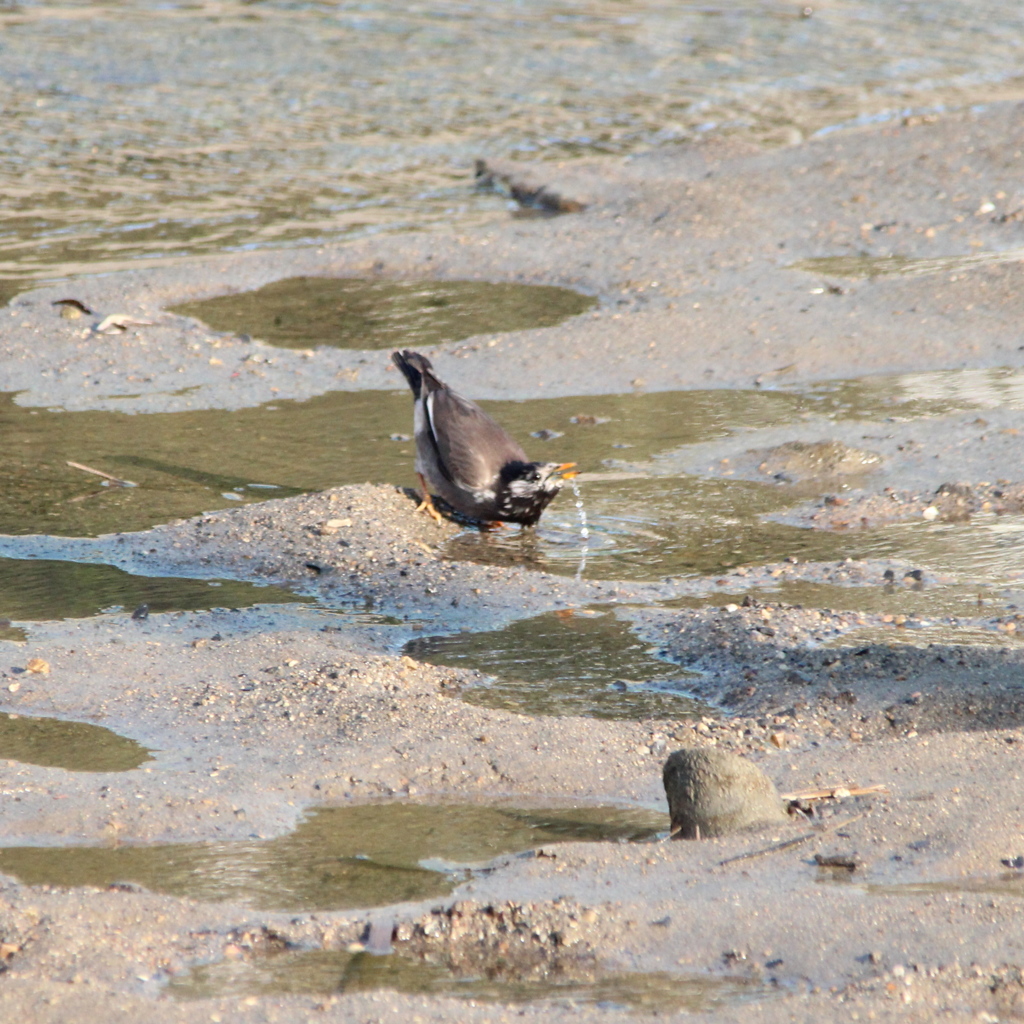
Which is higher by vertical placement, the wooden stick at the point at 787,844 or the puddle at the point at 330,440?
the wooden stick at the point at 787,844

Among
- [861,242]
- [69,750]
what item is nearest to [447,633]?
[69,750]

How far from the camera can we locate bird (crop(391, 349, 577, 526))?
6082mm

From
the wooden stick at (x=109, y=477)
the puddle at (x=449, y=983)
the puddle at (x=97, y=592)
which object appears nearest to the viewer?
the puddle at (x=449, y=983)

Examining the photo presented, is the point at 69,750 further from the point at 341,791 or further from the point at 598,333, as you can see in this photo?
the point at 598,333

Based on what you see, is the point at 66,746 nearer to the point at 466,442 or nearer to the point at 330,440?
the point at 466,442

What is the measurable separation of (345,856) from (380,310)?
5.84 meters

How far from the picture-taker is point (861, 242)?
964 centimetres

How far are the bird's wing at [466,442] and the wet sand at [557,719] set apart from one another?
0.28m

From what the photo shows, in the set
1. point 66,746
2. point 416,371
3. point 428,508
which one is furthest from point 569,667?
point 416,371

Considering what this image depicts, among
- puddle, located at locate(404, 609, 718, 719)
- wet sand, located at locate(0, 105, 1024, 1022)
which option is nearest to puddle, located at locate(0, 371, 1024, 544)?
wet sand, located at locate(0, 105, 1024, 1022)

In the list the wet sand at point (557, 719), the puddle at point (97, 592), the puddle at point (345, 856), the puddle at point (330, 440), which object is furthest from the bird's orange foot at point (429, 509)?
the puddle at point (345, 856)

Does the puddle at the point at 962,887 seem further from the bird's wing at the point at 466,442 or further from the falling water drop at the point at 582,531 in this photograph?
the bird's wing at the point at 466,442

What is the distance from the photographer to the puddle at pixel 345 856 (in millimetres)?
3342

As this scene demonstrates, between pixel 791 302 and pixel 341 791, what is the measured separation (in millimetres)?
5415
